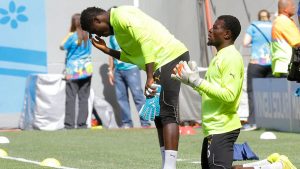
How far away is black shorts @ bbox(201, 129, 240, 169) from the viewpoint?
702 centimetres

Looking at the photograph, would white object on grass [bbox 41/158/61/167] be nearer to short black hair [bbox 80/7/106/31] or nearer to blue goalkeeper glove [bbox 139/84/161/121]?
blue goalkeeper glove [bbox 139/84/161/121]

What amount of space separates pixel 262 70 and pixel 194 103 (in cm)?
214

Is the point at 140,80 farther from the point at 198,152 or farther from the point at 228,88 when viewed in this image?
the point at 228,88

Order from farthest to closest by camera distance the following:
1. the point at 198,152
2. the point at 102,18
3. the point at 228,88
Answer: the point at 198,152
the point at 102,18
the point at 228,88

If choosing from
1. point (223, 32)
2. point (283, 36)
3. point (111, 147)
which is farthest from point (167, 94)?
point (283, 36)

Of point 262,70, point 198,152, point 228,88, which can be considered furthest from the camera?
point 262,70

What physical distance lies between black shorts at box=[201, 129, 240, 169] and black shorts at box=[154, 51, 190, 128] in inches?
56.2

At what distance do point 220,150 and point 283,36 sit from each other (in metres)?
7.16

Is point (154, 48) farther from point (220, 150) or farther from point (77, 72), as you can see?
point (77, 72)

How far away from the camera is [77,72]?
16797 millimetres

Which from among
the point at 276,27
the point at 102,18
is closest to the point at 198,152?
the point at 276,27

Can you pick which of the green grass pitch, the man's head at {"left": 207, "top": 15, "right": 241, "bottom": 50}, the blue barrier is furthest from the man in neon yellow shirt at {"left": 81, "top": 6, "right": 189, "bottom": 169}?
the blue barrier

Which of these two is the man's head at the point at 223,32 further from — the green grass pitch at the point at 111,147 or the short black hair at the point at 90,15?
the green grass pitch at the point at 111,147

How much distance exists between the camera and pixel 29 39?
1736 centimetres
